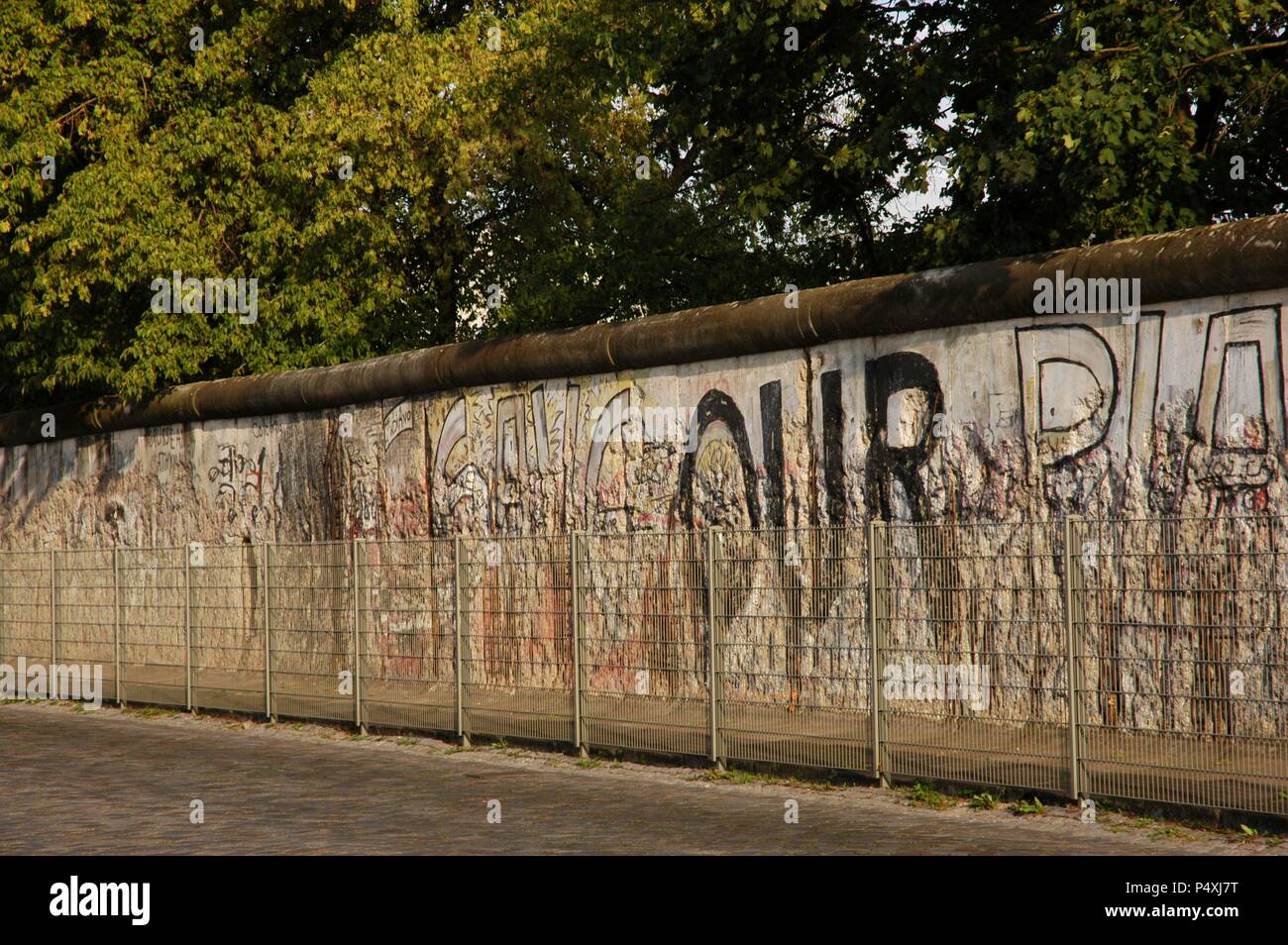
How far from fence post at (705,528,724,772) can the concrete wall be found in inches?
72.2

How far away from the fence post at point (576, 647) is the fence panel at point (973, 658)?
279cm

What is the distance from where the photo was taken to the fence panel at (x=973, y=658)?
968 centimetres

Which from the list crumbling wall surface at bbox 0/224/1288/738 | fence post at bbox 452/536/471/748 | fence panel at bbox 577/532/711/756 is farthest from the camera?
fence post at bbox 452/536/471/748

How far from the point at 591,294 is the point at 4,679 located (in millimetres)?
8471

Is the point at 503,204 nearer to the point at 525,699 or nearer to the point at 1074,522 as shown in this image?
the point at 525,699

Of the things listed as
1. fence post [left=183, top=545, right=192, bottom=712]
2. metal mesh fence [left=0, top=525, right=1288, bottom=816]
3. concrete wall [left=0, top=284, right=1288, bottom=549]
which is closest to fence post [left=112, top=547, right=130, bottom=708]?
fence post [left=183, top=545, right=192, bottom=712]

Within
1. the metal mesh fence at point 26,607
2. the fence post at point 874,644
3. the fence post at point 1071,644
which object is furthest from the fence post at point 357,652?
the fence post at point 1071,644

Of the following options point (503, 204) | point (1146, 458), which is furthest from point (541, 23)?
point (1146, 458)

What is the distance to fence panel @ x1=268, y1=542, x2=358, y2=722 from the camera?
48.0 feet

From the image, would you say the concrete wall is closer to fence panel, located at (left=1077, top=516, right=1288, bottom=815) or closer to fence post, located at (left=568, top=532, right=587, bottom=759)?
fence panel, located at (left=1077, top=516, right=1288, bottom=815)

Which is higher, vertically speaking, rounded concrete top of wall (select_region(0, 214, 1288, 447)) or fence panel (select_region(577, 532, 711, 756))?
rounded concrete top of wall (select_region(0, 214, 1288, 447))

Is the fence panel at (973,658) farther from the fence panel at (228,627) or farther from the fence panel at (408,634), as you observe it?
the fence panel at (228,627)

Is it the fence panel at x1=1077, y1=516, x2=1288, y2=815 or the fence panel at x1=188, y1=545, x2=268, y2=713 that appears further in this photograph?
the fence panel at x1=188, y1=545, x2=268, y2=713
